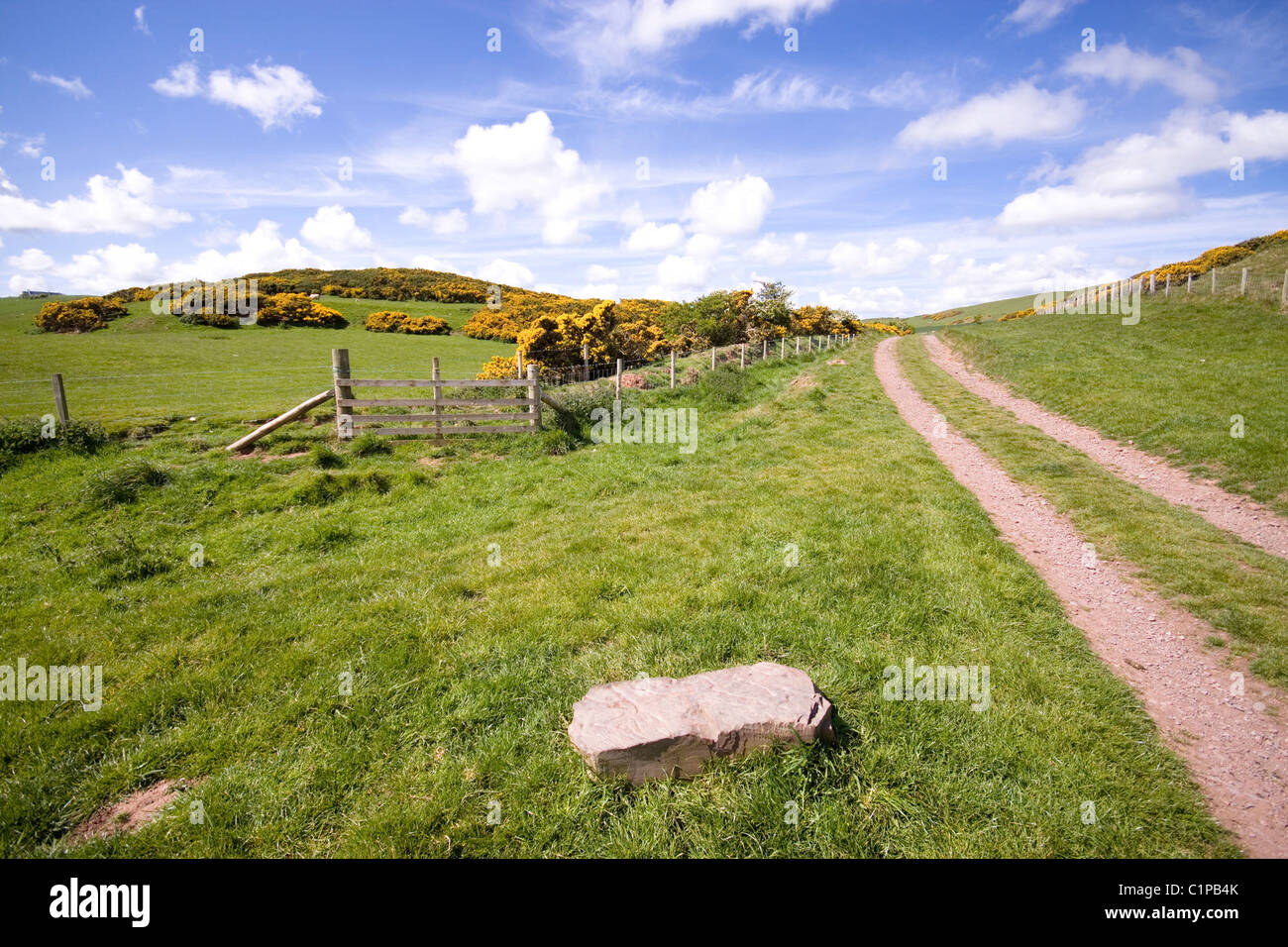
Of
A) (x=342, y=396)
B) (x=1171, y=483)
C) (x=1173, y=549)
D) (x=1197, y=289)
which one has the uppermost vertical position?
(x=1197, y=289)

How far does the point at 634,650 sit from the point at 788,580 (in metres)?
2.29

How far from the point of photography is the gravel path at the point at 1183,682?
12.0 feet

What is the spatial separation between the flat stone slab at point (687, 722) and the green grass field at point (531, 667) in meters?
0.16

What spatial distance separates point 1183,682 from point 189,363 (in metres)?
44.5

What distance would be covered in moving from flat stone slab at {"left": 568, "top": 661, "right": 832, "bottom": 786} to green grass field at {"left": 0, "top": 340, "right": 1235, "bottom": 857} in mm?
157

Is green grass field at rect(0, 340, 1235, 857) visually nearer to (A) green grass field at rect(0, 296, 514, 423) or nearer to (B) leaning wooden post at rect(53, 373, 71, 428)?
(B) leaning wooden post at rect(53, 373, 71, 428)

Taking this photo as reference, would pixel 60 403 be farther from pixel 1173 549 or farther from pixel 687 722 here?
pixel 1173 549

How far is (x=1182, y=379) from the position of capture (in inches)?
610

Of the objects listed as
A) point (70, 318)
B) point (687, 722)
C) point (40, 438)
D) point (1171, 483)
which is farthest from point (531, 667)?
point (70, 318)

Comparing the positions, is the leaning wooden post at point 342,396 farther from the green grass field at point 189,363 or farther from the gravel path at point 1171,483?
the gravel path at point 1171,483

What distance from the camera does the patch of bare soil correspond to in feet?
11.2

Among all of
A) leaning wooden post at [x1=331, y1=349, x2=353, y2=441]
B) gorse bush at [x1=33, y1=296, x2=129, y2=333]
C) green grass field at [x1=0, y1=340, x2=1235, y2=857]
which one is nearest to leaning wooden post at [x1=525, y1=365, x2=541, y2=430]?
leaning wooden post at [x1=331, y1=349, x2=353, y2=441]

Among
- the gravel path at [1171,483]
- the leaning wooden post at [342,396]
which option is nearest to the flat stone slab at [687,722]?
the gravel path at [1171,483]
